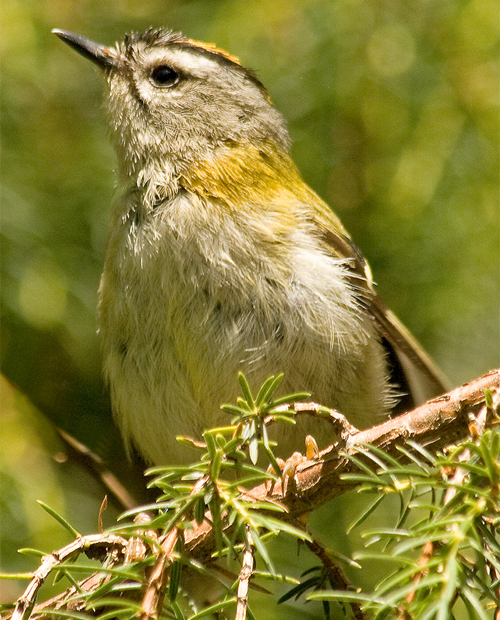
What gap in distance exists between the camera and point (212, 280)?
6.87 feet

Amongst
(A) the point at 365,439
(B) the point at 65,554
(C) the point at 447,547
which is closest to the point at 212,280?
(A) the point at 365,439

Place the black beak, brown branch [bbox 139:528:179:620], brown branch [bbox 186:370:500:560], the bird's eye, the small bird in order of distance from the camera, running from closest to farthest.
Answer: brown branch [bbox 139:528:179:620], brown branch [bbox 186:370:500:560], the small bird, the black beak, the bird's eye

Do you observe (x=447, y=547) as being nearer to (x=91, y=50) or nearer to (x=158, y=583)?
(x=158, y=583)

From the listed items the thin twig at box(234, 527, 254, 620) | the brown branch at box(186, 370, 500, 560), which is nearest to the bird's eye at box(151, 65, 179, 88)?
the brown branch at box(186, 370, 500, 560)

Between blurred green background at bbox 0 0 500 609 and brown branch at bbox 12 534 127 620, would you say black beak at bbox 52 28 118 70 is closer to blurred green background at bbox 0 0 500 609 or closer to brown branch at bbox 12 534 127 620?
blurred green background at bbox 0 0 500 609

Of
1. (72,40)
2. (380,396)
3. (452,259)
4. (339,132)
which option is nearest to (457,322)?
(452,259)

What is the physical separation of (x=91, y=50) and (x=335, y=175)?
103 centimetres

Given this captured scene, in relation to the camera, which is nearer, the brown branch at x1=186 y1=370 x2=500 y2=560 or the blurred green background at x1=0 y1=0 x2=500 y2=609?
the brown branch at x1=186 y1=370 x2=500 y2=560

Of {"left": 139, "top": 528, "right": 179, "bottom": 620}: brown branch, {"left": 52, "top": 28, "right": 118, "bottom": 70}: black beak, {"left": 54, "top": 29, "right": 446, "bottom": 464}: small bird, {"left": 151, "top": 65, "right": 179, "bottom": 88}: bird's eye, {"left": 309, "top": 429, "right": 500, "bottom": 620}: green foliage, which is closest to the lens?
{"left": 309, "top": 429, "right": 500, "bottom": 620}: green foliage

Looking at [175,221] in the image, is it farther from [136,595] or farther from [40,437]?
[136,595]

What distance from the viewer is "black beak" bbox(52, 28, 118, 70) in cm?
256

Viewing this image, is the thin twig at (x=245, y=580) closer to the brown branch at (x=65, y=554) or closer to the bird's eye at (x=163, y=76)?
the brown branch at (x=65, y=554)

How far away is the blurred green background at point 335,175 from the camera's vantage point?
2.62 meters

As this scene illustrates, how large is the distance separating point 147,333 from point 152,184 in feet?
1.66
